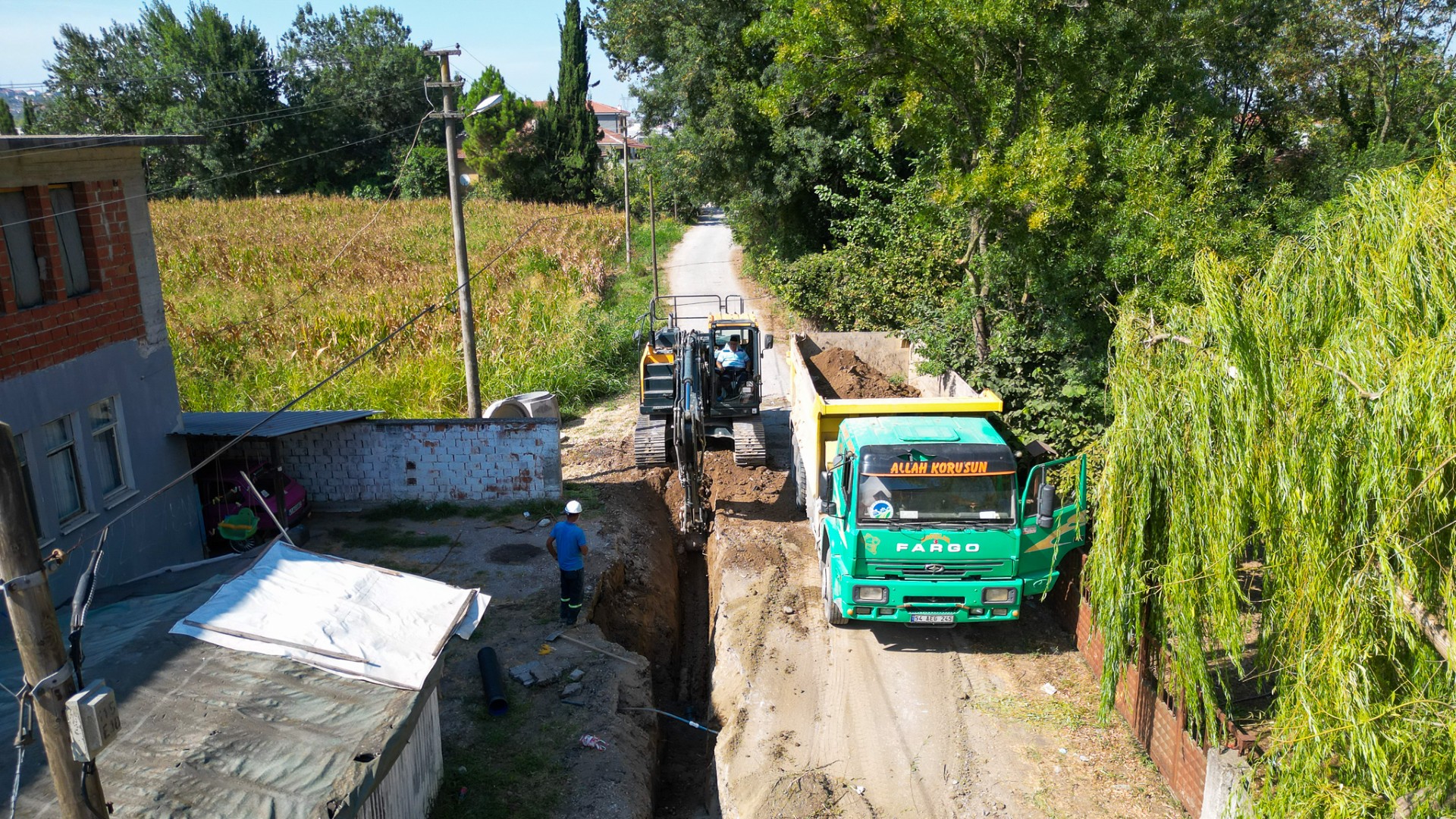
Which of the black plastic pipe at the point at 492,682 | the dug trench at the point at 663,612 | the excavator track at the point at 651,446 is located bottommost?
the dug trench at the point at 663,612

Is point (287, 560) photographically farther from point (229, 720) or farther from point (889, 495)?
point (889, 495)

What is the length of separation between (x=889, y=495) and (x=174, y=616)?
22.4 ft

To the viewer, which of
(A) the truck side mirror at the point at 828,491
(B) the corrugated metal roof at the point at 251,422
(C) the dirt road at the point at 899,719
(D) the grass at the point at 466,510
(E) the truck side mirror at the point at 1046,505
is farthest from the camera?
(D) the grass at the point at 466,510

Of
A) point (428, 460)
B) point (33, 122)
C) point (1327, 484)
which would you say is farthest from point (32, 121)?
point (1327, 484)

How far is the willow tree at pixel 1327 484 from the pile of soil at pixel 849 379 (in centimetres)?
810

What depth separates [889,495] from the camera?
10008mm

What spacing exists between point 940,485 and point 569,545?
170 inches

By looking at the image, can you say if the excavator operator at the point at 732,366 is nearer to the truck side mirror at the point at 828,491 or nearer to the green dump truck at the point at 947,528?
the truck side mirror at the point at 828,491

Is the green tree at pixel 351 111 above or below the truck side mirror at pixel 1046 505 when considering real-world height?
above

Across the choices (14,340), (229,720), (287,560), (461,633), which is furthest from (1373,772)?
(14,340)

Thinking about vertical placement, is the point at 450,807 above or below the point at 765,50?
below

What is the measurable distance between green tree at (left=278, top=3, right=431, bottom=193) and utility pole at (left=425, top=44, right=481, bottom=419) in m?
47.9

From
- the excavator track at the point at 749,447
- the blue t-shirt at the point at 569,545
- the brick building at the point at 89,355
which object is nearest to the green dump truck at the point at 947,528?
the blue t-shirt at the point at 569,545

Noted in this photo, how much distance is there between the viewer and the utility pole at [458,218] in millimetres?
13805
